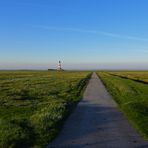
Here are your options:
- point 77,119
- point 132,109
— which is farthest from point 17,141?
point 132,109

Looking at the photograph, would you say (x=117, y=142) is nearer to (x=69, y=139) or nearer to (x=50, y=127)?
(x=69, y=139)

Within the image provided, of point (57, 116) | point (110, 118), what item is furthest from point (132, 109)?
point (57, 116)

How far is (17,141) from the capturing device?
12.7 meters

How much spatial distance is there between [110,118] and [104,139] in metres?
5.61

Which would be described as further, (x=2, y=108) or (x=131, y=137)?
(x=2, y=108)

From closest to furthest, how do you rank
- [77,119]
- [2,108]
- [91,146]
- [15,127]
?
1. [91,146]
2. [15,127]
3. [77,119]
4. [2,108]

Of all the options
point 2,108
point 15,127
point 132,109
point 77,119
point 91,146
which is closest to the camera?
point 91,146

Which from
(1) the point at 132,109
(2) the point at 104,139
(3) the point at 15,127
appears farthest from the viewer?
(1) the point at 132,109

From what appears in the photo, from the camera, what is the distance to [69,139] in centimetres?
1315

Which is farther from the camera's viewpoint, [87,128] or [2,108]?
[2,108]

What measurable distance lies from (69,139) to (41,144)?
114cm

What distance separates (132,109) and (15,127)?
985cm

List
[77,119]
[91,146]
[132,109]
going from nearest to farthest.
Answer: [91,146], [77,119], [132,109]

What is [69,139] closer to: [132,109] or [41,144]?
[41,144]
